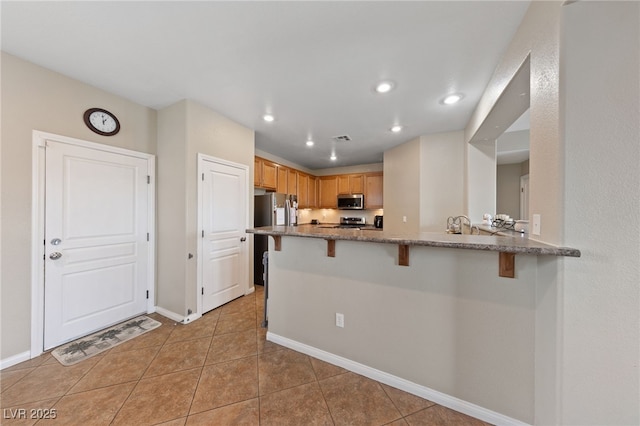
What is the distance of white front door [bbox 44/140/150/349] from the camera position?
209 centimetres

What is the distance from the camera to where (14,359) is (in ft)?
6.07

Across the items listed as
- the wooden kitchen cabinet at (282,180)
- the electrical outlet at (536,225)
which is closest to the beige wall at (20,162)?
the wooden kitchen cabinet at (282,180)

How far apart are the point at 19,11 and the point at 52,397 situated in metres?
2.63

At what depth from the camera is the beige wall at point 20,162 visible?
1822 mm

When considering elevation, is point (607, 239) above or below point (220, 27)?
below

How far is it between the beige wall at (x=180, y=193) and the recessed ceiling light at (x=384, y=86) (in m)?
2.06

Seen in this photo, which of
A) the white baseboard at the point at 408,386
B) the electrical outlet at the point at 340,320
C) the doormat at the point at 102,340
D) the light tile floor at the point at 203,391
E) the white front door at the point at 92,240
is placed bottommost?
the light tile floor at the point at 203,391

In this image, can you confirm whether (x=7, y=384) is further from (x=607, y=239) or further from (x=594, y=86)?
(x=594, y=86)

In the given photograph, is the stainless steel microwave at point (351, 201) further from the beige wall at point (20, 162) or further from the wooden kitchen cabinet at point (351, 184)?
the beige wall at point (20, 162)

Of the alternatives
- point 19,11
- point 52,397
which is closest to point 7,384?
point 52,397

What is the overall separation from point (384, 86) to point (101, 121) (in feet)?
10.0

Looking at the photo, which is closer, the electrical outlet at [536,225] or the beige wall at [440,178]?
the electrical outlet at [536,225]

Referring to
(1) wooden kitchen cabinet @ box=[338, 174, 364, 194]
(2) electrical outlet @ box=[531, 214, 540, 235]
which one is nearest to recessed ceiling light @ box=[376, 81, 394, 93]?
(2) electrical outlet @ box=[531, 214, 540, 235]

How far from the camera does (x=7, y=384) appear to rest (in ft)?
5.43
